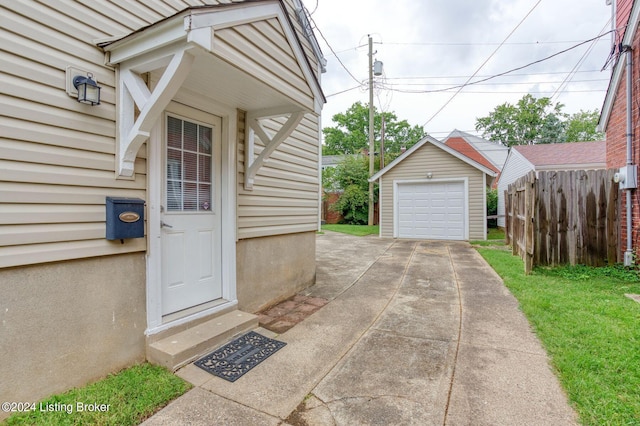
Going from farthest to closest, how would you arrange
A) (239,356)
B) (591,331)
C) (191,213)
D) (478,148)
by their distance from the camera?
(478,148) → (191,213) → (591,331) → (239,356)

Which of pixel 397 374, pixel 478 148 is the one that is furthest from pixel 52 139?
pixel 478 148

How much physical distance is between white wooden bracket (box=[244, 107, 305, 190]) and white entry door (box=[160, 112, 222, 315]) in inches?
13.2

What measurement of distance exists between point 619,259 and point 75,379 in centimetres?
744

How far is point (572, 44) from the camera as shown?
8.29m

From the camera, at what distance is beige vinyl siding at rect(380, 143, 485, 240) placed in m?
10.7

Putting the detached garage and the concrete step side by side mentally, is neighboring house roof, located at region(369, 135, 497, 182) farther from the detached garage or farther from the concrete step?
the concrete step

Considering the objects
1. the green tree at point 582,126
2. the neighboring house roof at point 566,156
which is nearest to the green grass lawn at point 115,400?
the neighboring house roof at point 566,156

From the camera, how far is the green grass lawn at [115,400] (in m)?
1.77

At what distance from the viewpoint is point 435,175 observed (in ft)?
36.9

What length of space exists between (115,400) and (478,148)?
93.6 feet

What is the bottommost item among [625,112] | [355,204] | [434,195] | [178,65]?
[355,204]

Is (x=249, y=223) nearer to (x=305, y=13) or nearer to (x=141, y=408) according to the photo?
(x=141, y=408)

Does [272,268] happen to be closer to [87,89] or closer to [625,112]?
[87,89]

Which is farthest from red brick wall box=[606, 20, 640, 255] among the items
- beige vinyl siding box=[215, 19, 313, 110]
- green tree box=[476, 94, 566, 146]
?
green tree box=[476, 94, 566, 146]
